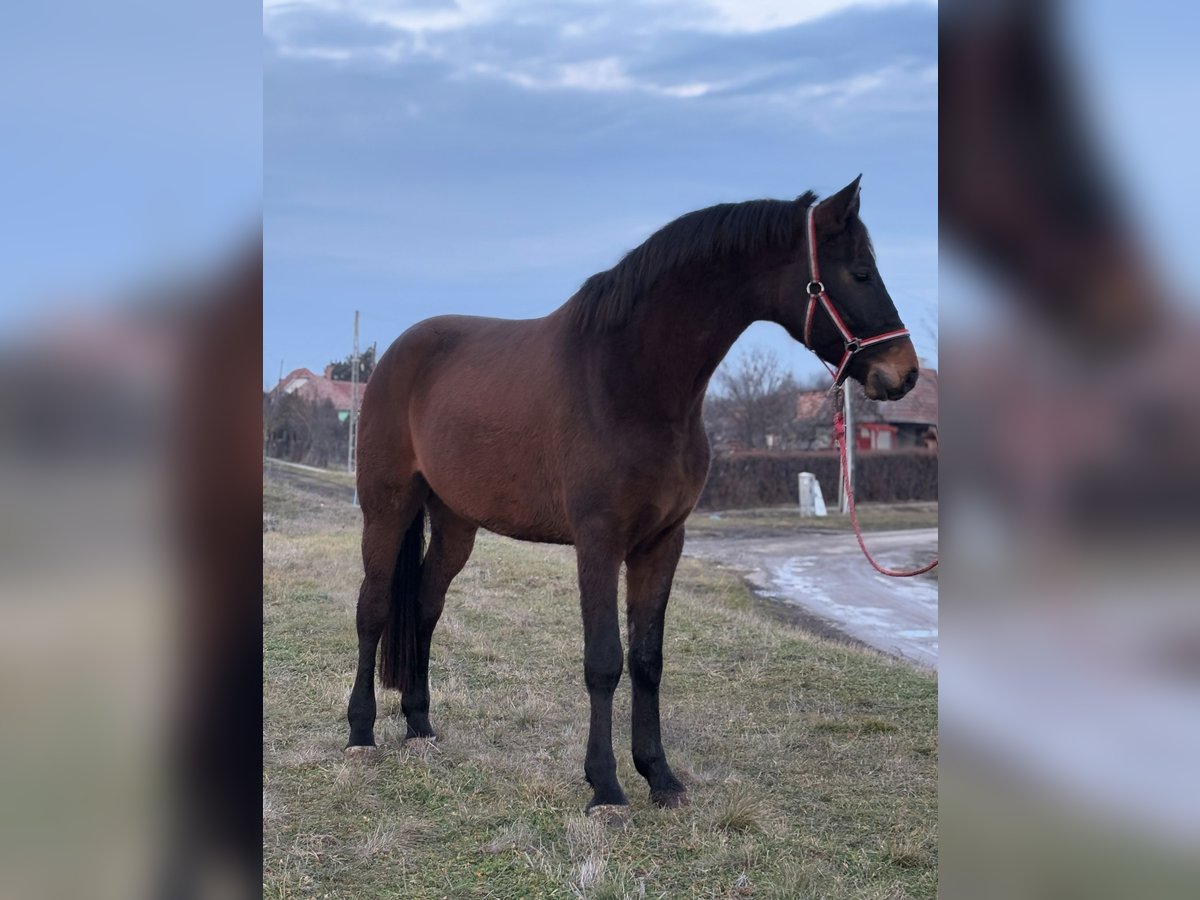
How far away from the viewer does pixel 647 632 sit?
12.7ft

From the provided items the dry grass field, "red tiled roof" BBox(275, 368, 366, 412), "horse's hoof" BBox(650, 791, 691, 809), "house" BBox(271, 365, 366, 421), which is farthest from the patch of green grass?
"horse's hoof" BBox(650, 791, 691, 809)

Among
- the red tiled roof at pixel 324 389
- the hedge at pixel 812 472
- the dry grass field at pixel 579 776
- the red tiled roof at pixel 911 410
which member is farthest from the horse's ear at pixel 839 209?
the red tiled roof at pixel 911 410

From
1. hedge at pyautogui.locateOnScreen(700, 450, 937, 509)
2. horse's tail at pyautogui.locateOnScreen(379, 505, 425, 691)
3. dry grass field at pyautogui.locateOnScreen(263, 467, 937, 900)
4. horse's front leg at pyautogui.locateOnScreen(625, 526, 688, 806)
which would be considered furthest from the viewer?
hedge at pyautogui.locateOnScreen(700, 450, 937, 509)

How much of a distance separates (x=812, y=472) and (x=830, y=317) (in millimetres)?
22473

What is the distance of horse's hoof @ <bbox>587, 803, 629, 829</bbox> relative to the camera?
Result: 338 centimetres

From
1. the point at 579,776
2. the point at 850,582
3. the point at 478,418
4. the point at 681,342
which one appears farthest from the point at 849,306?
the point at 850,582

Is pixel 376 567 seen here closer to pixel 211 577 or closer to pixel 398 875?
pixel 398 875

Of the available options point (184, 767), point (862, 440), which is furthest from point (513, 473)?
point (862, 440)

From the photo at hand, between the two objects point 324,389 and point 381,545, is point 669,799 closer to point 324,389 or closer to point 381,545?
point 381,545

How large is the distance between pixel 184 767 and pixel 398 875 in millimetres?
2544

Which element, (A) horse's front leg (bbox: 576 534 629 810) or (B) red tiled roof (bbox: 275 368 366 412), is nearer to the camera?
(A) horse's front leg (bbox: 576 534 629 810)

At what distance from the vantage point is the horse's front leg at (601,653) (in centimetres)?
351

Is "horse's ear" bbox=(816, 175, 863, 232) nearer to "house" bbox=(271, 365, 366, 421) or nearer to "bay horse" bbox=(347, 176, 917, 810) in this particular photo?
"bay horse" bbox=(347, 176, 917, 810)

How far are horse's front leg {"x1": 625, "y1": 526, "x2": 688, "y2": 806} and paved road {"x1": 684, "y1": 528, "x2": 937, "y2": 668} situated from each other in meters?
3.79
